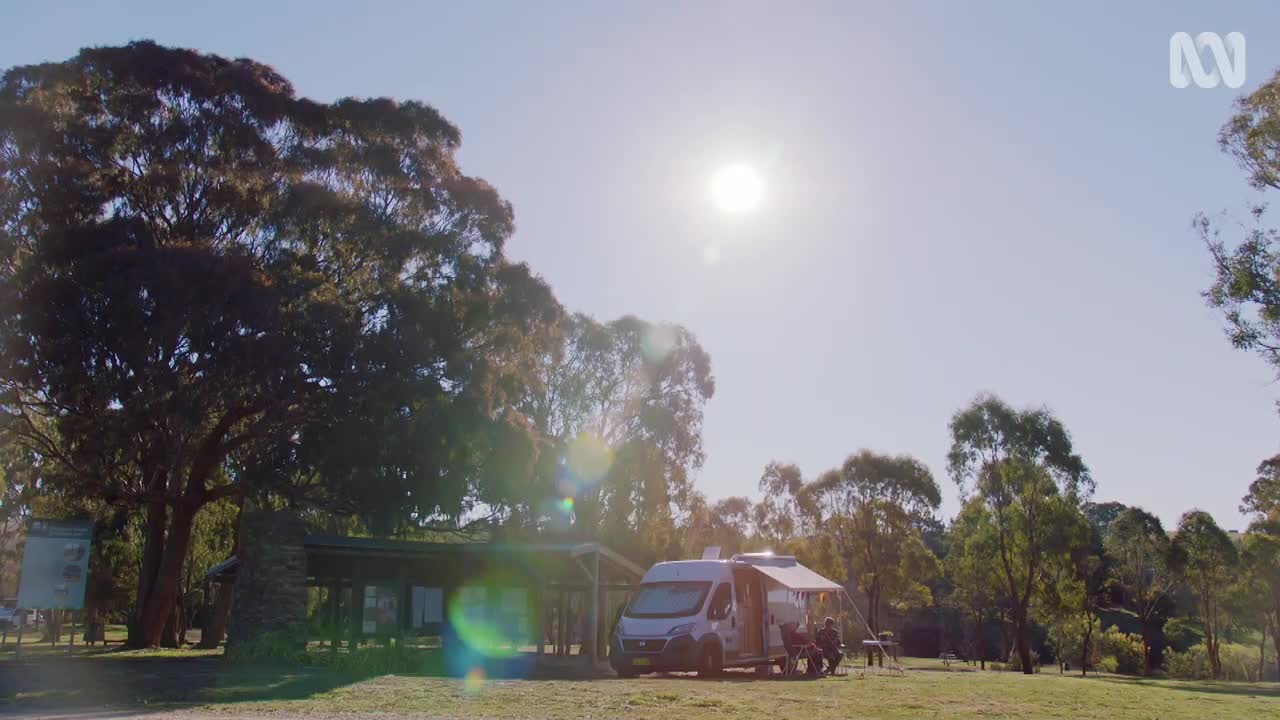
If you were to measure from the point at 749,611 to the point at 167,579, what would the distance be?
56.0ft

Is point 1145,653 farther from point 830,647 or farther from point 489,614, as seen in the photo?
point 489,614

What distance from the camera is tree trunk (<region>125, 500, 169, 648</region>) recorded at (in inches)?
1099

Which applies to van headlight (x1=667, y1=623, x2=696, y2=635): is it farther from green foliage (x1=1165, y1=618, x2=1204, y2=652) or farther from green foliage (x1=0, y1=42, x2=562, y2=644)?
green foliage (x1=1165, y1=618, x2=1204, y2=652)

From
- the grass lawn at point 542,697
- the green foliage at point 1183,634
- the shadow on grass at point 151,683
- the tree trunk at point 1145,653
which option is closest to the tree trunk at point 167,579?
the shadow on grass at point 151,683

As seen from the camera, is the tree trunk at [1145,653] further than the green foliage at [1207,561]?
Yes

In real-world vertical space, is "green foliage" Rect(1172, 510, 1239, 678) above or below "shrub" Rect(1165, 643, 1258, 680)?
above

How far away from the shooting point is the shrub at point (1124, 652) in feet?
145

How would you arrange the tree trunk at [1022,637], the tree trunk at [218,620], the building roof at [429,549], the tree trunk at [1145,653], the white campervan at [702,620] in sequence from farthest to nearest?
the tree trunk at [1145,653] → the tree trunk at [1022,637] → the tree trunk at [218,620] → the building roof at [429,549] → the white campervan at [702,620]

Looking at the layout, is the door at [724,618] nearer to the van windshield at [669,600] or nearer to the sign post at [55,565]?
the van windshield at [669,600]

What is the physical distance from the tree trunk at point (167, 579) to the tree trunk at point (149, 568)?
185 mm

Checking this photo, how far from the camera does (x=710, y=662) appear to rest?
64.5ft

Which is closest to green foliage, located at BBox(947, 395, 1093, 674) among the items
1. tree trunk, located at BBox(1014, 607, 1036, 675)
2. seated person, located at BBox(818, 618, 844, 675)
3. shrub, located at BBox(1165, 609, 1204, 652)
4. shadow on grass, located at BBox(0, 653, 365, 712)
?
tree trunk, located at BBox(1014, 607, 1036, 675)

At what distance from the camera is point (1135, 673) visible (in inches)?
1729

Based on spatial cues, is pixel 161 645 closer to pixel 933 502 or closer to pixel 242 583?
pixel 242 583
